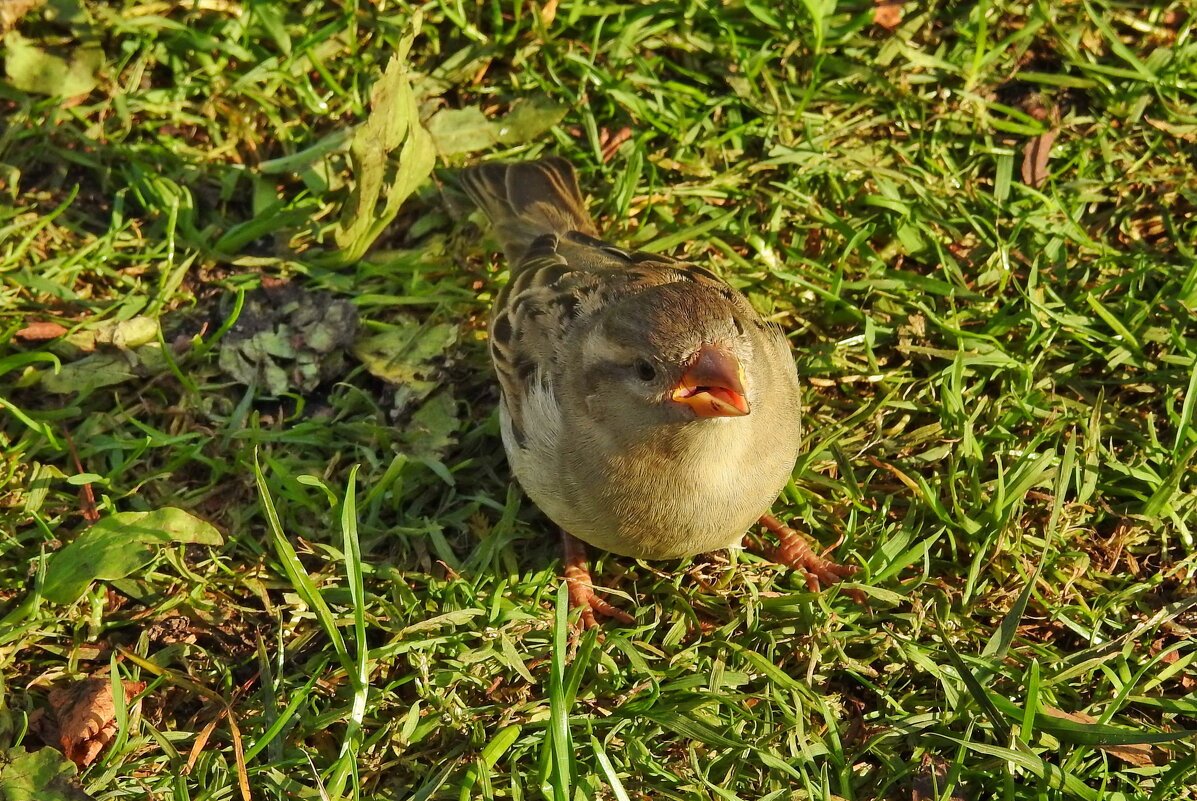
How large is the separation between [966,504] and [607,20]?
9.94 ft

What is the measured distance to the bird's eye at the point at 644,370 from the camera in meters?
3.85

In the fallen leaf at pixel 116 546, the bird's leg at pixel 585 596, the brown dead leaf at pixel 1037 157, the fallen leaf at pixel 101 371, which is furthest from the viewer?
the brown dead leaf at pixel 1037 157

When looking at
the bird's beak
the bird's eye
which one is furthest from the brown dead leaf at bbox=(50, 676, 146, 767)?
the bird's beak

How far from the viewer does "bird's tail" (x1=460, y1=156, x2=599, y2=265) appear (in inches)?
205

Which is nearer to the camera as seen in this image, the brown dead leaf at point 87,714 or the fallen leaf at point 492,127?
the brown dead leaf at point 87,714

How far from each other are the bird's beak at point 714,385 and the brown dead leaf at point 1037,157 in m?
2.51

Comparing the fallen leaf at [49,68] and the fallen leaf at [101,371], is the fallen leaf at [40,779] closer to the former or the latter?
the fallen leaf at [101,371]

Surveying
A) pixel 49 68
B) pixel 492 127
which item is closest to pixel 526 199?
pixel 492 127

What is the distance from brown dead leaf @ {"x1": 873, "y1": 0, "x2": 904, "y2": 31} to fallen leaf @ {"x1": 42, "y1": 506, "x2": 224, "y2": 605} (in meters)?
3.99

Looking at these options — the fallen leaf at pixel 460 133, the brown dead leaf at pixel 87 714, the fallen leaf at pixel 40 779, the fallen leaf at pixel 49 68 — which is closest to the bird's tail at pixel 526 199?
the fallen leaf at pixel 460 133

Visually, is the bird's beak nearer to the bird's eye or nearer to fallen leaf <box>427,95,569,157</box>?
the bird's eye

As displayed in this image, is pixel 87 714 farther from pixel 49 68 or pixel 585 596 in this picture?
pixel 49 68

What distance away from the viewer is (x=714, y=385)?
3.69 m

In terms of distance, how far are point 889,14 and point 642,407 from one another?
119 inches
